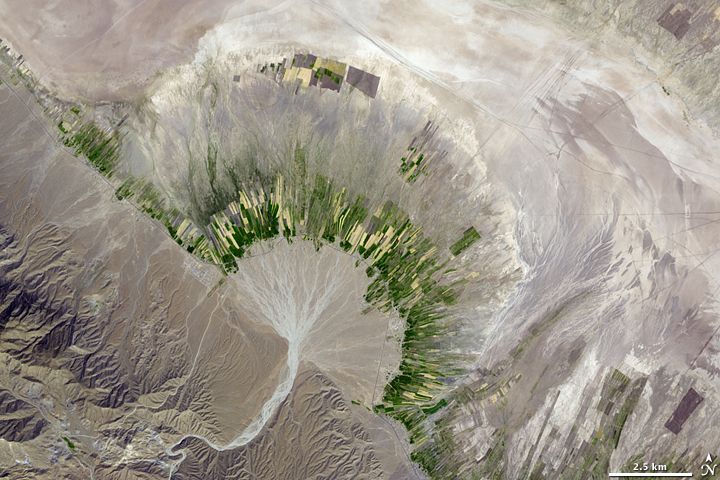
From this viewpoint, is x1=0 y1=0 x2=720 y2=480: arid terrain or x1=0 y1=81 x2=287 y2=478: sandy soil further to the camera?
x1=0 y1=0 x2=720 y2=480: arid terrain

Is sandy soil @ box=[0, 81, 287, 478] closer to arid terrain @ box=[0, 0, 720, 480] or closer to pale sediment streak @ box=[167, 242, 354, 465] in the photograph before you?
arid terrain @ box=[0, 0, 720, 480]

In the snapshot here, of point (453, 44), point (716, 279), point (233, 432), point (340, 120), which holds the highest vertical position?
point (453, 44)

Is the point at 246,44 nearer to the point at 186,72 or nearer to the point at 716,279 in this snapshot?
the point at 186,72

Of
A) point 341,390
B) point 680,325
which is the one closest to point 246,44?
point 341,390

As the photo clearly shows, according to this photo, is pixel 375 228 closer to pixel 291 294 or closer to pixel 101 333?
pixel 291 294

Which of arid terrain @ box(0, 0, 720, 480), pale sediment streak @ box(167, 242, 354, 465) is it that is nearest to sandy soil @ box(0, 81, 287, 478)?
arid terrain @ box(0, 0, 720, 480)

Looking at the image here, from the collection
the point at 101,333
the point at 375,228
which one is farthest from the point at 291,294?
the point at 101,333

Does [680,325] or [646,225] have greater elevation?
[646,225]

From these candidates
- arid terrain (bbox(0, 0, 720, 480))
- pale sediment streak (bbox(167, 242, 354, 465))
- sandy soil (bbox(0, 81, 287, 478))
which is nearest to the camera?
sandy soil (bbox(0, 81, 287, 478))
